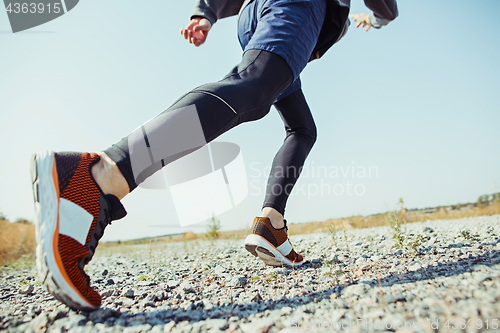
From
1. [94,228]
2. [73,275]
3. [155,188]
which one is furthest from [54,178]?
[155,188]

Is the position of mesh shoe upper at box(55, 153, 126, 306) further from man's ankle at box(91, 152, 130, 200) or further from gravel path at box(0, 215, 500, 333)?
gravel path at box(0, 215, 500, 333)

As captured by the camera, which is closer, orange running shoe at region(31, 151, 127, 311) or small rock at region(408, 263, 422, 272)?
orange running shoe at region(31, 151, 127, 311)

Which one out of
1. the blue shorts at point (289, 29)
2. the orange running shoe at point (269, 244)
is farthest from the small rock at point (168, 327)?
the blue shorts at point (289, 29)

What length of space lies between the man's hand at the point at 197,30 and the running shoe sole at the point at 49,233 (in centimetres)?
109

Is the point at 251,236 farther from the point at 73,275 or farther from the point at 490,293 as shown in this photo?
the point at 490,293

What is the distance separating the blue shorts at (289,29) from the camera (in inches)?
54.7

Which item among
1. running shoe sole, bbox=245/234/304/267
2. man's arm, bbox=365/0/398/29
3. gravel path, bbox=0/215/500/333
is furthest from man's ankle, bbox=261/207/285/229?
man's arm, bbox=365/0/398/29

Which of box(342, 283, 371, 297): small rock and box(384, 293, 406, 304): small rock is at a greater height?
box(384, 293, 406, 304): small rock

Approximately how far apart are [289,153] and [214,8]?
1120 millimetres

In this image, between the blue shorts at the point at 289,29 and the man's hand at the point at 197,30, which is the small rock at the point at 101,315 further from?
the man's hand at the point at 197,30

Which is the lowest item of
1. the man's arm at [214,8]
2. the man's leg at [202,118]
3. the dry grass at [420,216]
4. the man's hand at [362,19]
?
the dry grass at [420,216]

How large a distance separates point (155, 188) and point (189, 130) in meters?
0.46

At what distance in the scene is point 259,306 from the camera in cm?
123

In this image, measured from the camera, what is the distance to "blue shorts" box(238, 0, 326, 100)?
1389 mm
